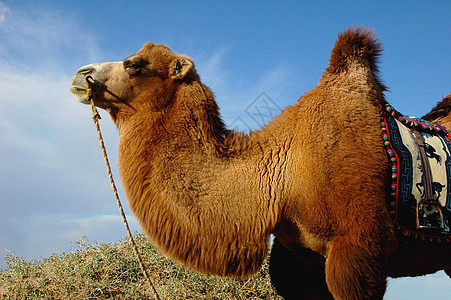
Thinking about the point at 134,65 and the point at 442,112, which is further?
the point at 442,112

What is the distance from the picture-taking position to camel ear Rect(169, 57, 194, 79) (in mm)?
3713

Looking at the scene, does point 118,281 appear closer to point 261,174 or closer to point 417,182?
point 261,174

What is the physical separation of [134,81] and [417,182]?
2.90m

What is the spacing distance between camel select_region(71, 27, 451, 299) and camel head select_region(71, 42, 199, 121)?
11 millimetres

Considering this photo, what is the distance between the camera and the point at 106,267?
626 cm

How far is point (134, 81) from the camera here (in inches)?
146

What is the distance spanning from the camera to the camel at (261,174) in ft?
10.4

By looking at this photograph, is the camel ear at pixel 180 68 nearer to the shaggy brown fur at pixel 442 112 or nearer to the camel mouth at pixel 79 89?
the camel mouth at pixel 79 89

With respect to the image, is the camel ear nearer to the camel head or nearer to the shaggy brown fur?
the camel head

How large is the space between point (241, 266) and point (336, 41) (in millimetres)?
2472

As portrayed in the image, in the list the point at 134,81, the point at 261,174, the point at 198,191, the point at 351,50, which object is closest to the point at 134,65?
the point at 134,81

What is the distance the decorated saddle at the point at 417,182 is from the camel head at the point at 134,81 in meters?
2.09

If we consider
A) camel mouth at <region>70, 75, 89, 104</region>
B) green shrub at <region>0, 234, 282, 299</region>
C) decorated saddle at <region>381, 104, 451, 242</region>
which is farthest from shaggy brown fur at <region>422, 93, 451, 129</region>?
camel mouth at <region>70, 75, 89, 104</region>

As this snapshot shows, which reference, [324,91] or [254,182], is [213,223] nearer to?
[254,182]
